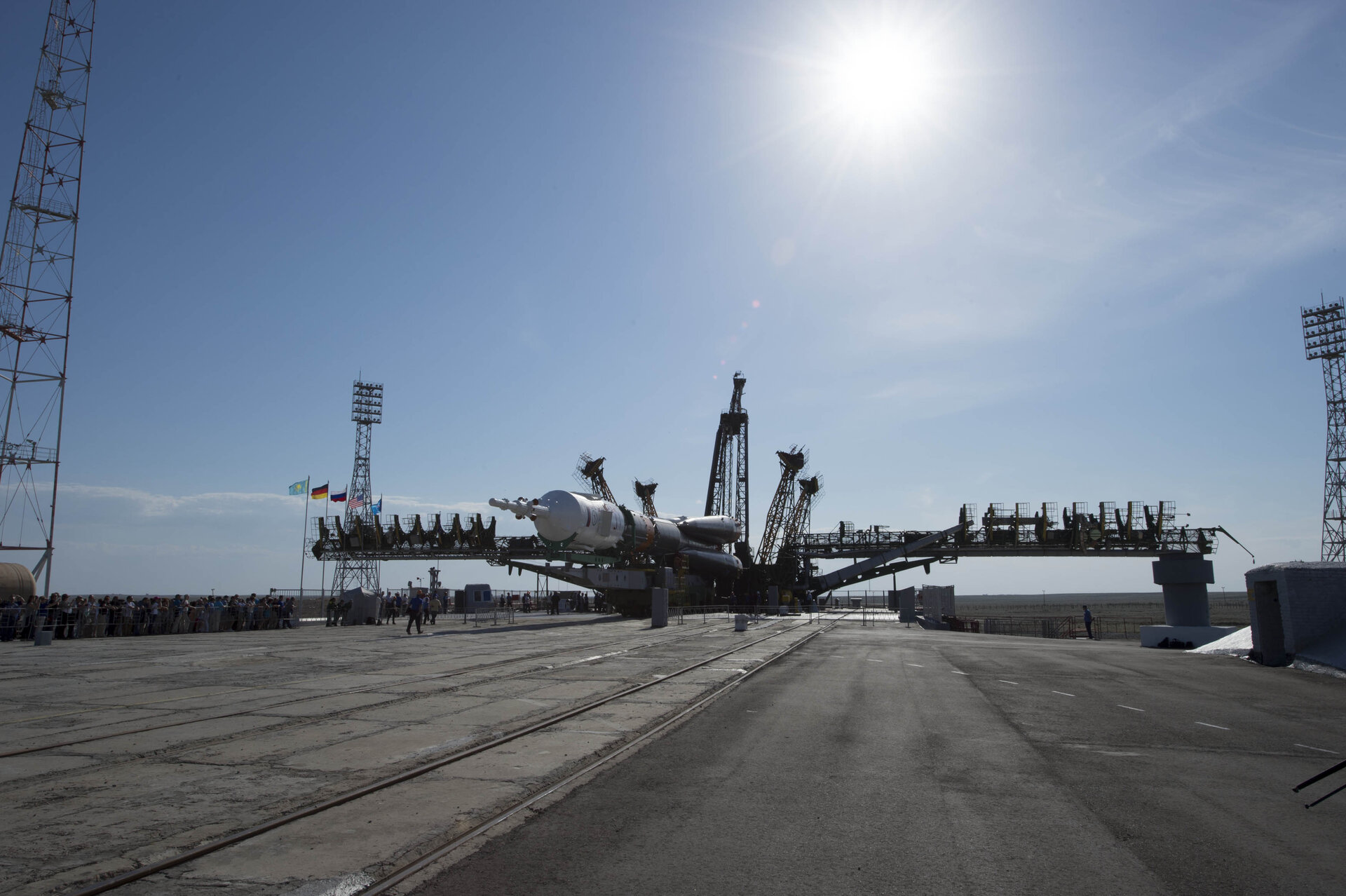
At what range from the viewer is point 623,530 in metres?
42.9

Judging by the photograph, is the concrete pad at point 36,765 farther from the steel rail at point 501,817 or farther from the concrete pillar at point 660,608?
the concrete pillar at point 660,608

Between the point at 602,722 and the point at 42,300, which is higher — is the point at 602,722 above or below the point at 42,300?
below

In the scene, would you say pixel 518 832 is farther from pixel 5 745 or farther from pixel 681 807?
pixel 5 745

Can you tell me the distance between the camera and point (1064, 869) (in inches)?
216

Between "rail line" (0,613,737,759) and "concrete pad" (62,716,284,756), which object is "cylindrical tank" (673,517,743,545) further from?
"concrete pad" (62,716,284,756)

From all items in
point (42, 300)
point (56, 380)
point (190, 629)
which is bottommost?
point (190, 629)

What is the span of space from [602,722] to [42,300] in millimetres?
43069

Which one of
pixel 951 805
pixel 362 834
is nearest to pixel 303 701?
pixel 362 834

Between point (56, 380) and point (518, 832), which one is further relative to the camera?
point (56, 380)

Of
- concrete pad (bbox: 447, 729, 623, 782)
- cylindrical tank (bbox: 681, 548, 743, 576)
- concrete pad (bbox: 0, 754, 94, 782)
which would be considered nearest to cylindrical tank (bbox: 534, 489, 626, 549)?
cylindrical tank (bbox: 681, 548, 743, 576)

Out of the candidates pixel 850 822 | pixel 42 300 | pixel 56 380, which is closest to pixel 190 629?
pixel 56 380

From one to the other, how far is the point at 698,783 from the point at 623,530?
35.2 m

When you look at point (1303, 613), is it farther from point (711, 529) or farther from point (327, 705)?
point (711, 529)

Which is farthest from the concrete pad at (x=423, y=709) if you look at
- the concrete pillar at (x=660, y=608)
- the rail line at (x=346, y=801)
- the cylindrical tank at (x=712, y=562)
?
the cylindrical tank at (x=712, y=562)
